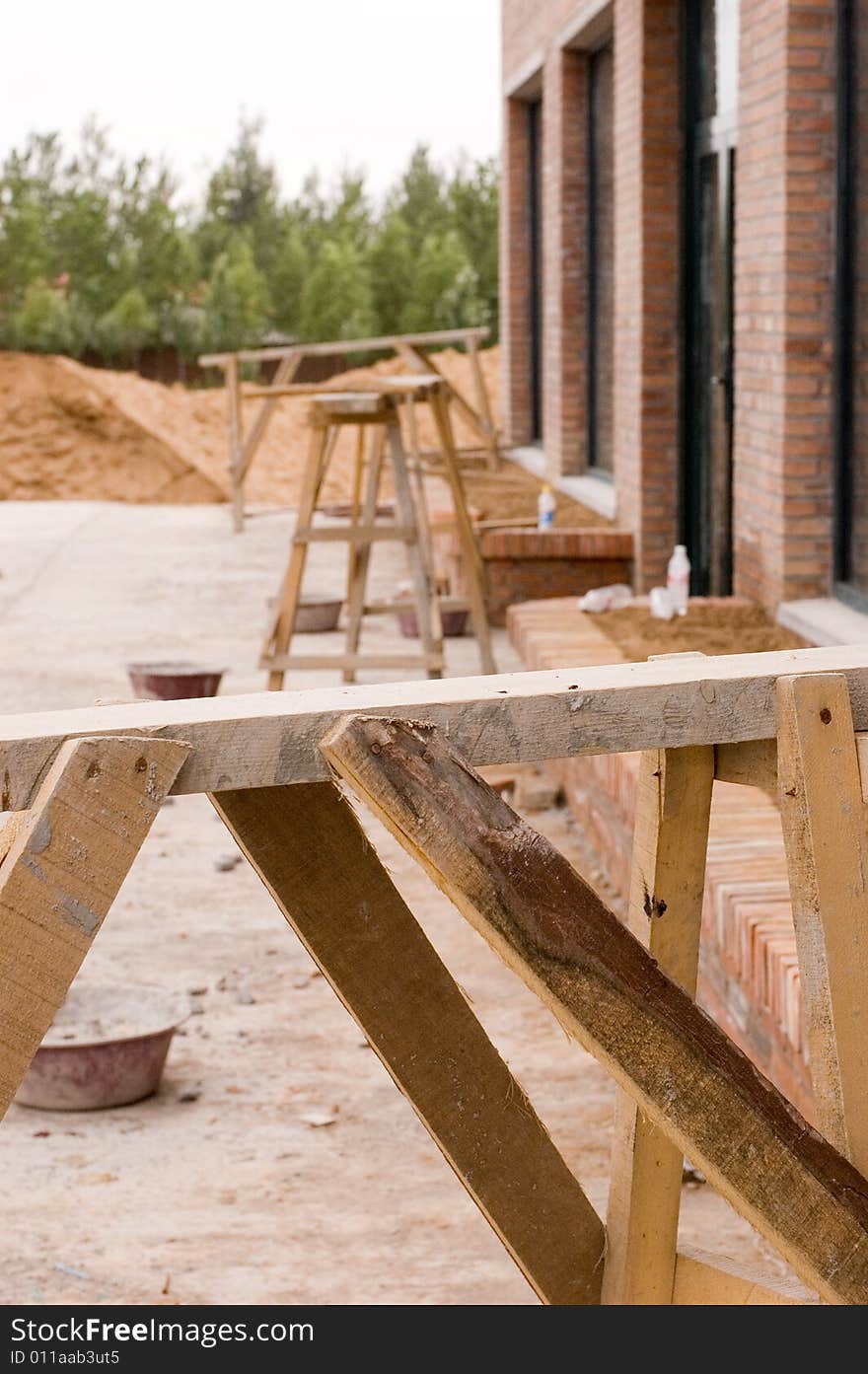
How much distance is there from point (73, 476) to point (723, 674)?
23.8 meters

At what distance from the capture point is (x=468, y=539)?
8.57 m

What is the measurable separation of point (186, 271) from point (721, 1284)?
29.7 meters

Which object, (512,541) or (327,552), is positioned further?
(327,552)

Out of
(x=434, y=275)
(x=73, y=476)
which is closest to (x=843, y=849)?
(x=73, y=476)

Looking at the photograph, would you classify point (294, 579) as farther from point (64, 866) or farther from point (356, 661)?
point (64, 866)

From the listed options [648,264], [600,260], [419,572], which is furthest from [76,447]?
[419,572]

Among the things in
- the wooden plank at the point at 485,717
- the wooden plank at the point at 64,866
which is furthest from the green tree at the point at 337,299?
the wooden plank at the point at 64,866

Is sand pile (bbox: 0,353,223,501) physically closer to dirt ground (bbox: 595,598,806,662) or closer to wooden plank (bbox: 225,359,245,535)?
wooden plank (bbox: 225,359,245,535)

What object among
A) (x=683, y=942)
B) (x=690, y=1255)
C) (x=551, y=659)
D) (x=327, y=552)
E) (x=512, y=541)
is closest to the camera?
(x=683, y=942)

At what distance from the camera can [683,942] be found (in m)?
2.30

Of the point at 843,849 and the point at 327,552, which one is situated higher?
the point at 843,849

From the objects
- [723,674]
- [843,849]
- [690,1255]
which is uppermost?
[723,674]

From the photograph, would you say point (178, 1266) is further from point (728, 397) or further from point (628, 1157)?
point (728, 397)

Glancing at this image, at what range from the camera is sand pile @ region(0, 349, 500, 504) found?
24484 millimetres
